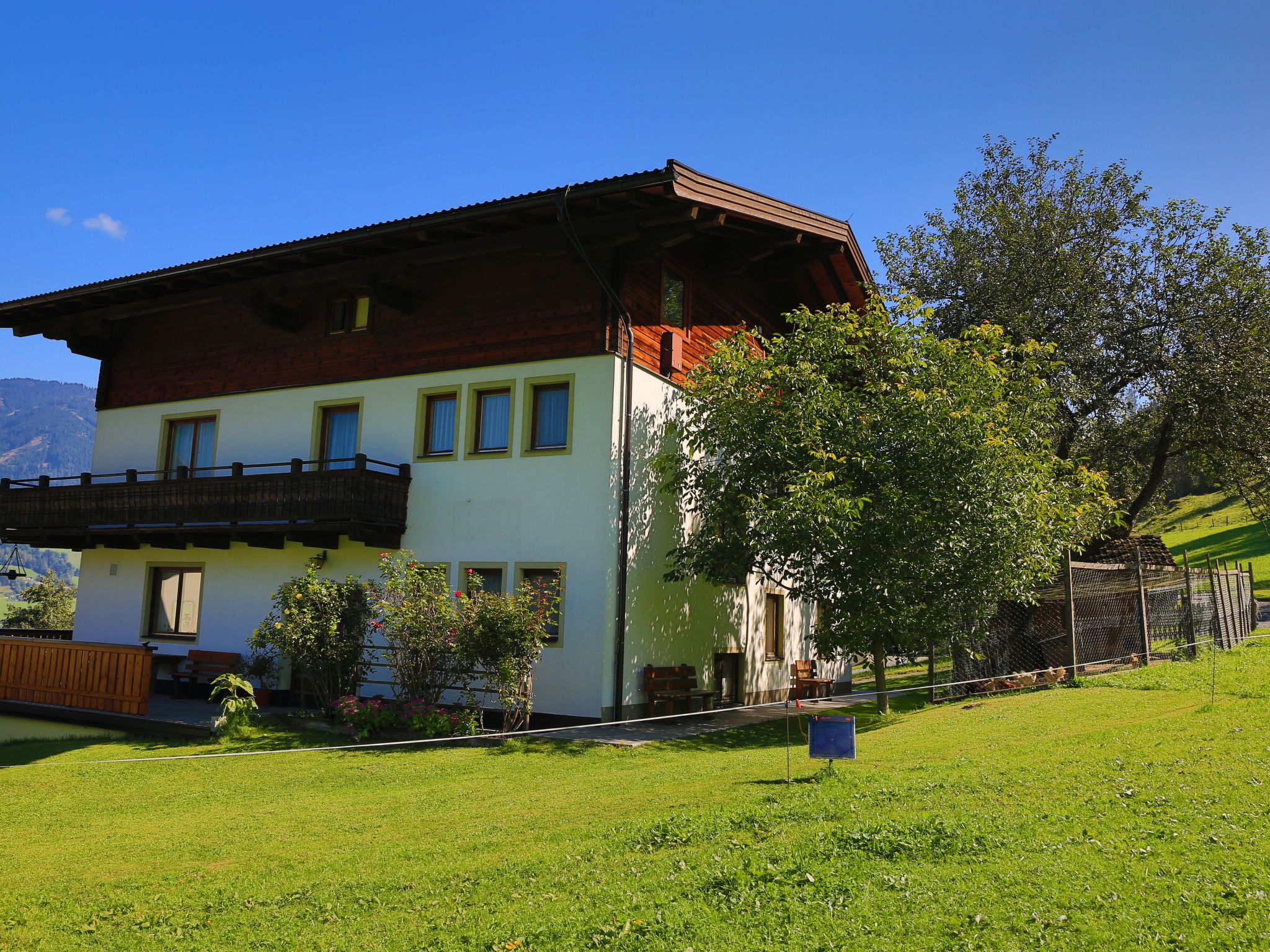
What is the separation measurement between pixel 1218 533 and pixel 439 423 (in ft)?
248

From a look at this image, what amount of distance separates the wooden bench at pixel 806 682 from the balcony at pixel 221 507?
857 centimetres

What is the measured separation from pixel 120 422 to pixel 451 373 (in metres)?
9.39

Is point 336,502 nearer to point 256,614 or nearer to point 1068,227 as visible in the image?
point 256,614

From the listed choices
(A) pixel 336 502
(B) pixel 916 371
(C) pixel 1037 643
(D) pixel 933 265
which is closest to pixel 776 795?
(B) pixel 916 371

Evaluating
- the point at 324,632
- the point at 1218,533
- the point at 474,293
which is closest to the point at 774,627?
the point at 474,293

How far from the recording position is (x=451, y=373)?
17.0 m

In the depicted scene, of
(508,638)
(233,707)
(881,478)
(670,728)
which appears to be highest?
(881,478)

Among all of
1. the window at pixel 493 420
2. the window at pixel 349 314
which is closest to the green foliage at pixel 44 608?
the window at pixel 349 314

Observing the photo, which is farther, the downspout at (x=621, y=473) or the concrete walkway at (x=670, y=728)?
the downspout at (x=621, y=473)

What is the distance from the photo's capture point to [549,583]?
15.0 m

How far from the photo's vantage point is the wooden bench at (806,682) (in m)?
19.0

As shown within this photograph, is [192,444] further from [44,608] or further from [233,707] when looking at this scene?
[44,608]

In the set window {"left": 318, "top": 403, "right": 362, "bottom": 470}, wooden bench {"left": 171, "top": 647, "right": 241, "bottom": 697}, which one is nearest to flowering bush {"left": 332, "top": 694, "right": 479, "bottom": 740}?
wooden bench {"left": 171, "top": 647, "right": 241, "bottom": 697}

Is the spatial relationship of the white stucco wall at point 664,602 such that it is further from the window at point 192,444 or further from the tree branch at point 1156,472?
the tree branch at point 1156,472
